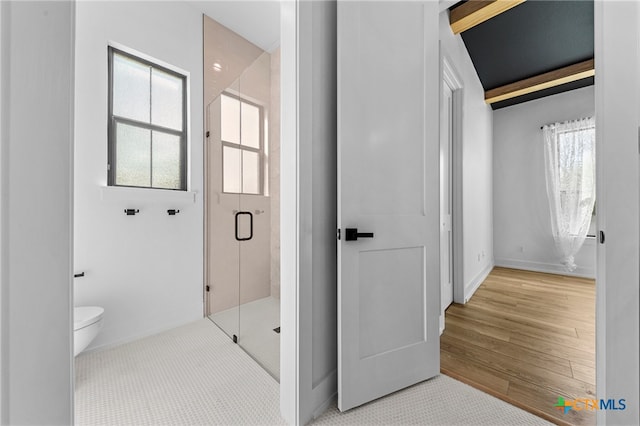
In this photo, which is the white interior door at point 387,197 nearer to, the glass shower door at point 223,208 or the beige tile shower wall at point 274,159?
the beige tile shower wall at point 274,159

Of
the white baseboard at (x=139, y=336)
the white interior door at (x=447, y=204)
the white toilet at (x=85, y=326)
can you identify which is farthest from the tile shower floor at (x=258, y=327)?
the white interior door at (x=447, y=204)

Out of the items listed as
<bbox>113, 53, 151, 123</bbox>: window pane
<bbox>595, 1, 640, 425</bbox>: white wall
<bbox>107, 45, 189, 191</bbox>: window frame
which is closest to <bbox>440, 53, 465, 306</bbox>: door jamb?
<bbox>595, 1, 640, 425</bbox>: white wall

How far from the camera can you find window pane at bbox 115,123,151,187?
6.91 ft

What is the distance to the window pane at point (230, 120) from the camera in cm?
241

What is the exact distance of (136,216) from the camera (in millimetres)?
2113

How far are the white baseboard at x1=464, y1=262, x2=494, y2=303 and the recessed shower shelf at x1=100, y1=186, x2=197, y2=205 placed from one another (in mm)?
3026

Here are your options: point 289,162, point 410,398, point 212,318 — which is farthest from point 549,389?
point 212,318

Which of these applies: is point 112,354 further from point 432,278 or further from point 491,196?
point 491,196

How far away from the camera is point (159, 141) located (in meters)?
2.33

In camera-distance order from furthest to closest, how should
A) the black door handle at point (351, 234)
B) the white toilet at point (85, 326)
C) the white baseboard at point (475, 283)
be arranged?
the white baseboard at point (475, 283)
the white toilet at point (85, 326)
the black door handle at point (351, 234)

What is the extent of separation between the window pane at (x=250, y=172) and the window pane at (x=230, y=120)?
0.58 ft

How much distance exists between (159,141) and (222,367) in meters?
1.95

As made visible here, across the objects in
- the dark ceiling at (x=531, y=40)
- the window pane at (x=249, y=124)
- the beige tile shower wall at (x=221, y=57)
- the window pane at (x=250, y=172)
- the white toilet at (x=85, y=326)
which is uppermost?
the dark ceiling at (x=531, y=40)

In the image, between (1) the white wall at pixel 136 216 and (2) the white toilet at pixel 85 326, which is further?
(1) the white wall at pixel 136 216
